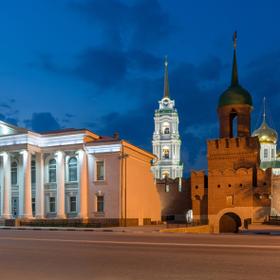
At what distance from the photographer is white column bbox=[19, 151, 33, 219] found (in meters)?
45.1

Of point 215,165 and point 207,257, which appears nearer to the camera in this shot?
point 207,257

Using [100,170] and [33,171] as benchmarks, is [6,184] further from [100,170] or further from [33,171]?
[100,170]

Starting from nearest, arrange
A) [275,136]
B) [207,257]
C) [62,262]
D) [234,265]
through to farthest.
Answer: [234,265] < [62,262] < [207,257] < [275,136]

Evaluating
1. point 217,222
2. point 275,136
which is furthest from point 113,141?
point 275,136

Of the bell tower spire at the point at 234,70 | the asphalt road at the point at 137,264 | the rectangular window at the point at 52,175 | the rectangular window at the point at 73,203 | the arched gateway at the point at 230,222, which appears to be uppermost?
the bell tower spire at the point at 234,70

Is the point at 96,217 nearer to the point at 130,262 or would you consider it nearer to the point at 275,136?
the point at 130,262

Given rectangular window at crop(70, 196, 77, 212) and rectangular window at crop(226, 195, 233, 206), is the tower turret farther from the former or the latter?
rectangular window at crop(70, 196, 77, 212)

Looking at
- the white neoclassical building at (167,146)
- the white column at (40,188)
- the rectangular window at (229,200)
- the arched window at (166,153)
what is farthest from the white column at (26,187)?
the arched window at (166,153)

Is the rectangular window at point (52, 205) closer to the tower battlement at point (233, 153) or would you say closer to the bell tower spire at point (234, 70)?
the tower battlement at point (233, 153)

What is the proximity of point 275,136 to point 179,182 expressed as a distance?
30045 mm

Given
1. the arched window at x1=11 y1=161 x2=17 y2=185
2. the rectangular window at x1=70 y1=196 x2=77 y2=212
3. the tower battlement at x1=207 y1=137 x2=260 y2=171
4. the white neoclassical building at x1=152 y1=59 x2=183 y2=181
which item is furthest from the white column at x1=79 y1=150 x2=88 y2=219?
the white neoclassical building at x1=152 y1=59 x2=183 y2=181

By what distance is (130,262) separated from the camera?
45.6ft

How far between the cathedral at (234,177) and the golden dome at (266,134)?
21344 mm

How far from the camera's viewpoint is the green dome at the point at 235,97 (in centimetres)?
6306
